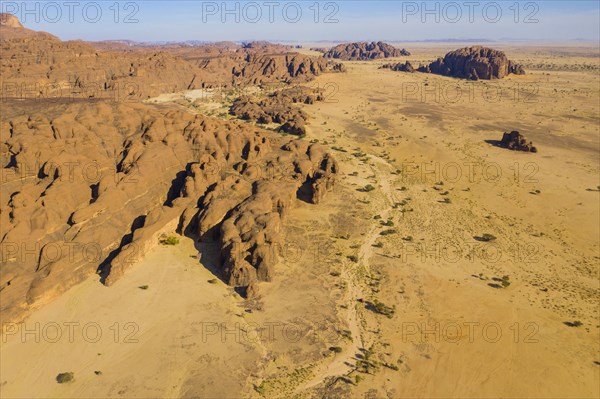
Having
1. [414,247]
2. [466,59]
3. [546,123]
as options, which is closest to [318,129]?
[414,247]

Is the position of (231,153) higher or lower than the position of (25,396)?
higher

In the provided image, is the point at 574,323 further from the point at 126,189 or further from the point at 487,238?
the point at 126,189

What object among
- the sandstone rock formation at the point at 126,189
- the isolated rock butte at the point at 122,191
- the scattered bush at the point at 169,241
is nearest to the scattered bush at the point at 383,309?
the sandstone rock formation at the point at 126,189

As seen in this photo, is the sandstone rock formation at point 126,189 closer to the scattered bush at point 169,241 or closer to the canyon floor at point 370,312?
the scattered bush at point 169,241

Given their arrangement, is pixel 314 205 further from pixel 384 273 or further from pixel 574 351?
pixel 574 351

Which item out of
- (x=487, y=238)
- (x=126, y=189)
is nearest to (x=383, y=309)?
(x=487, y=238)

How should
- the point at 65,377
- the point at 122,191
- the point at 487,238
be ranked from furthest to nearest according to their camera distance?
the point at 487,238 < the point at 122,191 < the point at 65,377
